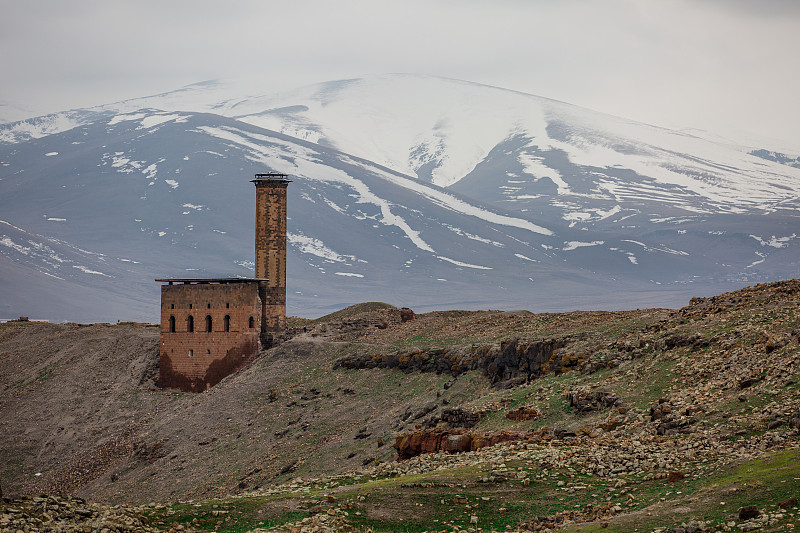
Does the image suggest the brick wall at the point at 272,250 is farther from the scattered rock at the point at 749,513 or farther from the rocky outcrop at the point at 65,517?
the scattered rock at the point at 749,513

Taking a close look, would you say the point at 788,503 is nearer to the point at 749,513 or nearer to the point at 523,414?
the point at 749,513

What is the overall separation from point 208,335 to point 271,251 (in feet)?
22.0

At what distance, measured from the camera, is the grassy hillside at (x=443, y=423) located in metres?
23.2

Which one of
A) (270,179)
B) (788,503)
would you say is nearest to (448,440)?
(788,503)

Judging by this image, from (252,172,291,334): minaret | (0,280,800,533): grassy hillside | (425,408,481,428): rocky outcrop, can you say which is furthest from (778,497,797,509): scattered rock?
(252,172,291,334): minaret

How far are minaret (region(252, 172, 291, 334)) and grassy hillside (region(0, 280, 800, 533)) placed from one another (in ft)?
9.34

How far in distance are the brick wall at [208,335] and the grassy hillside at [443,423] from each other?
1.76m

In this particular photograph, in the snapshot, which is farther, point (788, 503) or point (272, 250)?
point (272, 250)

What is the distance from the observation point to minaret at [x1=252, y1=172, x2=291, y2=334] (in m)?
64.2

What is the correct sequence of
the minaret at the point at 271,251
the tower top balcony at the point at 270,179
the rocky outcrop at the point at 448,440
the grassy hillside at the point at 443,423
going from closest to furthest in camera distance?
the grassy hillside at the point at 443,423
the rocky outcrop at the point at 448,440
the minaret at the point at 271,251
the tower top balcony at the point at 270,179

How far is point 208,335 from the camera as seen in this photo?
61844 mm

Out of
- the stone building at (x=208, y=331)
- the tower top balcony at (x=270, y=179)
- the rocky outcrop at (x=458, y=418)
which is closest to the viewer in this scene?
the rocky outcrop at (x=458, y=418)

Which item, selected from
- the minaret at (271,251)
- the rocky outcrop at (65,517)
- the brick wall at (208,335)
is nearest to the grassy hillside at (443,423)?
the rocky outcrop at (65,517)

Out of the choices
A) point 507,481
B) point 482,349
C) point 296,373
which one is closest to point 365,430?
point 482,349
